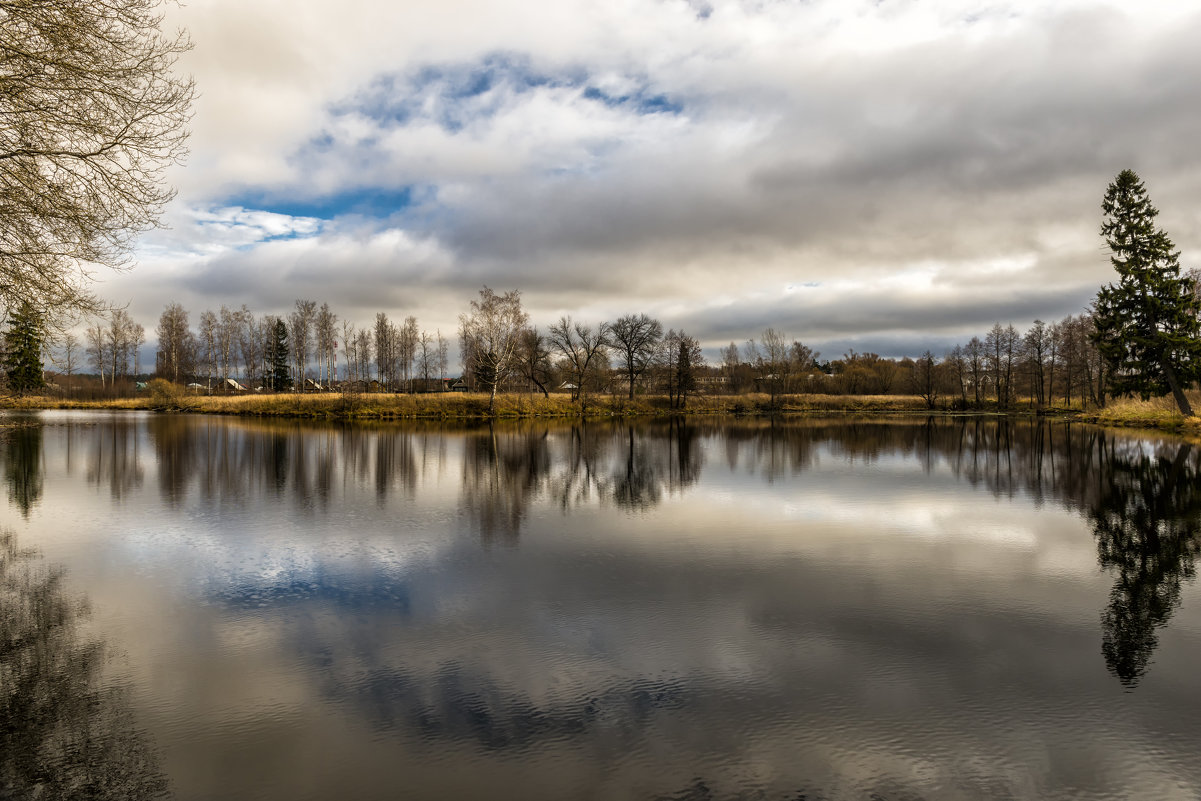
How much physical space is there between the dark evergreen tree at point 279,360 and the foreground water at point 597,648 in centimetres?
6831

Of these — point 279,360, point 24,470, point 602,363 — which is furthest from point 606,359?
point 24,470

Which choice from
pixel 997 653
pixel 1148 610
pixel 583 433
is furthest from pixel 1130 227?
pixel 997 653

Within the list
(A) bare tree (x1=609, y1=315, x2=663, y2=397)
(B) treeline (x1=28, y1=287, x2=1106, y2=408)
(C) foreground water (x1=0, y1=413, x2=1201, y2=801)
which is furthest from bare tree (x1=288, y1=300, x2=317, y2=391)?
(C) foreground water (x1=0, y1=413, x2=1201, y2=801)

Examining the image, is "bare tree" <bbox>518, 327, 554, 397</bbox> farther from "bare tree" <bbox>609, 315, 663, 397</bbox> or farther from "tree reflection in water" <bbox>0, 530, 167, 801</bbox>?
"tree reflection in water" <bbox>0, 530, 167, 801</bbox>

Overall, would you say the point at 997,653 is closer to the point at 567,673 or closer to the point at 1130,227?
the point at 567,673

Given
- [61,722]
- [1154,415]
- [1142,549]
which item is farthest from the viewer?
[1154,415]

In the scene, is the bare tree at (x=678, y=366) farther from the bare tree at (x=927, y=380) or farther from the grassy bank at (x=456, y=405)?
the bare tree at (x=927, y=380)

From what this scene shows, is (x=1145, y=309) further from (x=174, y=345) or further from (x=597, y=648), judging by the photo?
(x=174, y=345)

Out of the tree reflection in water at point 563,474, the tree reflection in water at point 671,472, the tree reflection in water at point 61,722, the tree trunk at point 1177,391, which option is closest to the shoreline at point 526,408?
the tree trunk at point 1177,391

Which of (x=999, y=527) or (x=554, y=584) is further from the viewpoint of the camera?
(x=999, y=527)

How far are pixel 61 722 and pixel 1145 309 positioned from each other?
153 feet

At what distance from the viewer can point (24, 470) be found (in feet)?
58.9

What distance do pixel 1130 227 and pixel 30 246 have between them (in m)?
46.8

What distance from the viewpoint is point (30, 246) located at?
7625 millimetres
